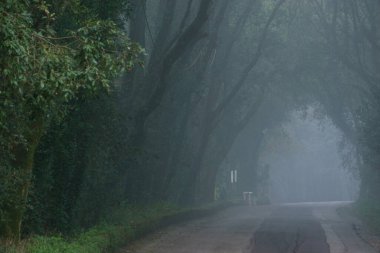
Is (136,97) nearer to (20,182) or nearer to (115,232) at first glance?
(115,232)

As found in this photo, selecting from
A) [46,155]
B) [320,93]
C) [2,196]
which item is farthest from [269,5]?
[2,196]

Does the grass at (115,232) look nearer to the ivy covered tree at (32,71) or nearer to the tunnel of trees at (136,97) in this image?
the tunnel of trees at (136,97)

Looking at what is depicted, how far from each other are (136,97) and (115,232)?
8.04 m

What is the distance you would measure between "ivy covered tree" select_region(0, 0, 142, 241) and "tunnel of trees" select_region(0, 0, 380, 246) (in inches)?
0.9

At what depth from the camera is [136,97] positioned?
2350 cm

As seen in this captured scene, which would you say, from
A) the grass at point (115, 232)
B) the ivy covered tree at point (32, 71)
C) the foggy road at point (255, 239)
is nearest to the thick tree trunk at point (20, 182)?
the ivy covered tree at point (32, 71)

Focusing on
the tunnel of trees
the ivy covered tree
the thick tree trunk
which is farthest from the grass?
the ivy covered tree

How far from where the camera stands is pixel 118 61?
32.9 feet

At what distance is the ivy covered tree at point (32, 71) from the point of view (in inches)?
324

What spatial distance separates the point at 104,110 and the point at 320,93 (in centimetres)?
3110

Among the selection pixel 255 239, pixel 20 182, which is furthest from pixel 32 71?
pixel 255 239

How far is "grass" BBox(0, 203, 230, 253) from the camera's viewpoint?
1196 cm

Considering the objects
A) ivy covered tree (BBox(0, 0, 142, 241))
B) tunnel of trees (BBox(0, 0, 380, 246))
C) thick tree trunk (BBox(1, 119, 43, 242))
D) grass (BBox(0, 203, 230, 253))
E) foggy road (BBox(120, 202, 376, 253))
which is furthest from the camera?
foggy road (BBox(120, 202, 376, 253))

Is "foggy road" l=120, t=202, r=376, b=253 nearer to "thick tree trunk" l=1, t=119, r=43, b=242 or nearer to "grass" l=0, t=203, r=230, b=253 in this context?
"grass" l=0, t=203, r=230, b=253
